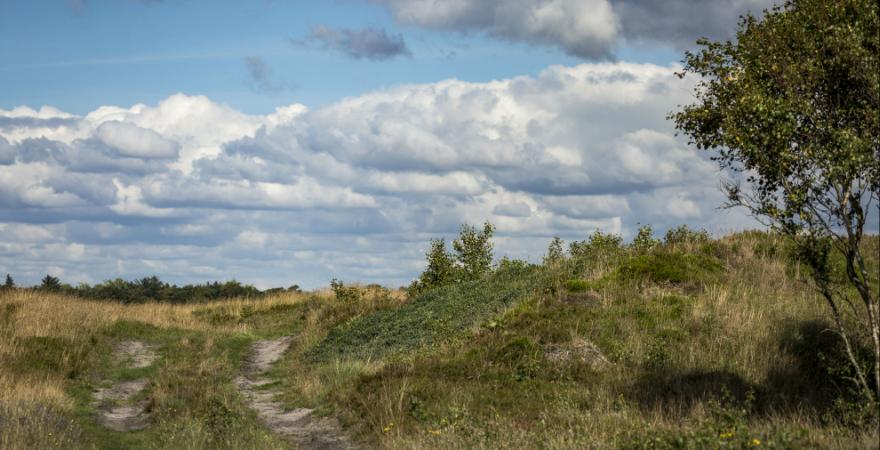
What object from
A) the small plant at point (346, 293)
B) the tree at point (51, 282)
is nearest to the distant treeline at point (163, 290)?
the tree at point (51, 282)

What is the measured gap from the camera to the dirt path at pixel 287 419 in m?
16.9

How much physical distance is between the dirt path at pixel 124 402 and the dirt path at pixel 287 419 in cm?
293

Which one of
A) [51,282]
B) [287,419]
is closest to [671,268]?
[287,419]

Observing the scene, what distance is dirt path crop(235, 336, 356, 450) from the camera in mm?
16891

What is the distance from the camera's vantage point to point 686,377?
58.1ft

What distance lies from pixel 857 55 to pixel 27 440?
17.1 metres

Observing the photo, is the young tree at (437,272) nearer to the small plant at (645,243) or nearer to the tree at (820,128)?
the small plant at (645,243)

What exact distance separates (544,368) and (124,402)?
12391 millimetres

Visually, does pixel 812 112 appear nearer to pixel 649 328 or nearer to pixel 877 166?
pixel 877 166

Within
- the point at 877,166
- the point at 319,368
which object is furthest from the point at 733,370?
the point at 319,368

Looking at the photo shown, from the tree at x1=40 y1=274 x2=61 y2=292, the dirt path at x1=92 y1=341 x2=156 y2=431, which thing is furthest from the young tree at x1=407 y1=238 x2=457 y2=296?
the tree at x1=40 y1=274 x2=61 y2=292

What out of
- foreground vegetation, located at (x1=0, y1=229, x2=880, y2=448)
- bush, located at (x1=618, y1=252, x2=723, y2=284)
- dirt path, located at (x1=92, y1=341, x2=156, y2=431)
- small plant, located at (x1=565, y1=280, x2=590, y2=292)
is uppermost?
bush, located at (x1=618, y1=252, x2=723, y2=284)

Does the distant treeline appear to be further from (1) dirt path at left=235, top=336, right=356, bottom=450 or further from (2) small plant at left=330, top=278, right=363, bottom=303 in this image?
(1) dirt path at left=235, top=336, right=356, bottom=450

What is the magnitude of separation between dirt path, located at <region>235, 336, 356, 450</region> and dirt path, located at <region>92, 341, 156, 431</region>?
9.60ft
